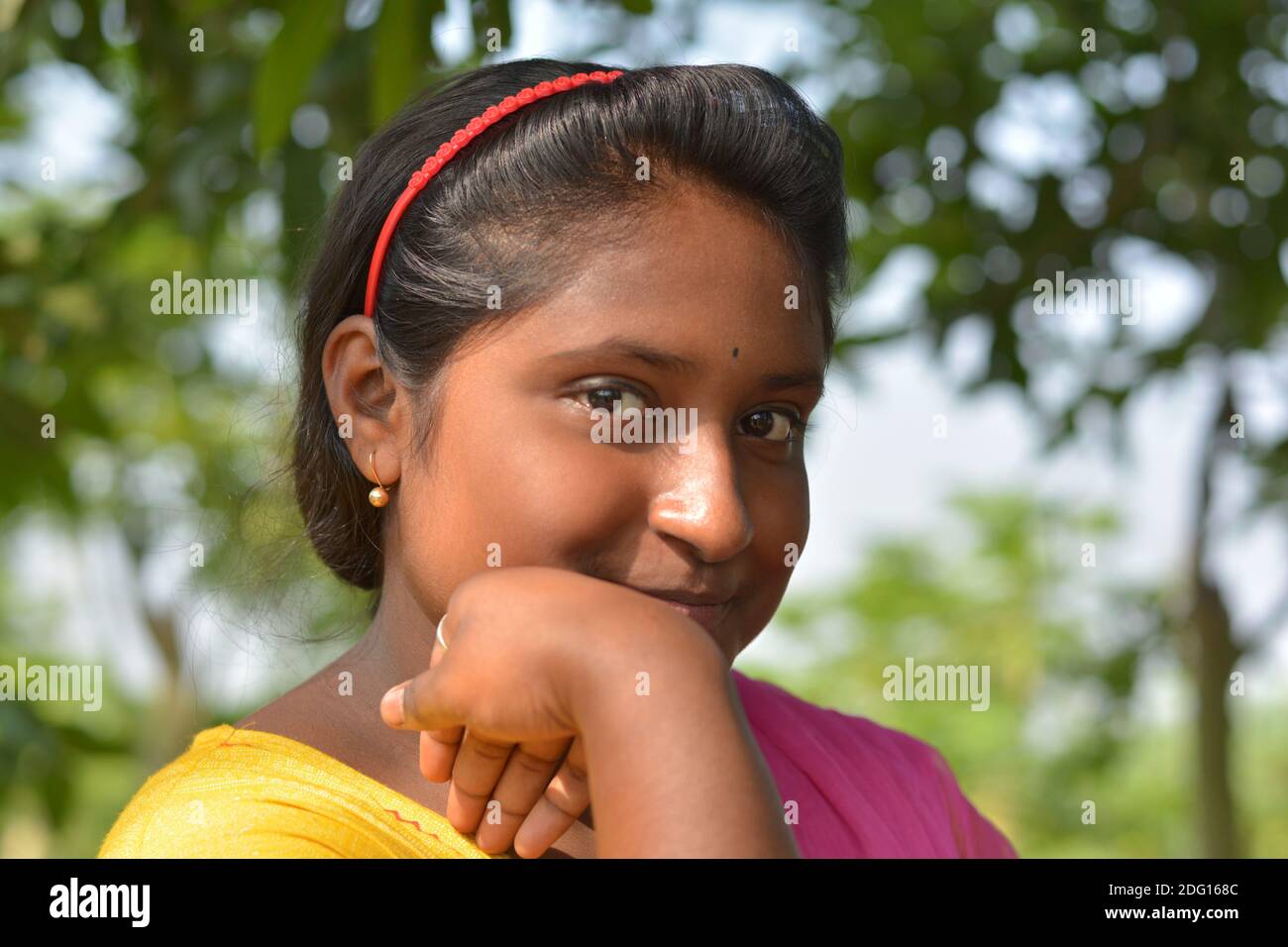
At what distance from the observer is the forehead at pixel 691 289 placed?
1509mm

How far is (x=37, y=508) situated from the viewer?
11.6ft

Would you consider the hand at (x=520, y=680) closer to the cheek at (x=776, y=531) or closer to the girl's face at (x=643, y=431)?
the girl's face at (x=643, y=431)

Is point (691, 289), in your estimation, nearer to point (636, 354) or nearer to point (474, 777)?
point (636, 354)

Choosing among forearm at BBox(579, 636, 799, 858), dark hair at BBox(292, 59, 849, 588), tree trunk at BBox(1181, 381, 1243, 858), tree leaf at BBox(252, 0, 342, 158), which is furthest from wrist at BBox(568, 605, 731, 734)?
tree trunk at BBox(1181, 381, 1243, 858)

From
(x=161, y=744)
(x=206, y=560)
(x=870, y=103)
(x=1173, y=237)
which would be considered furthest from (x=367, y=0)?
(x=161, y=744)

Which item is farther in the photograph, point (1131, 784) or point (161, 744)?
point (1131, 784)

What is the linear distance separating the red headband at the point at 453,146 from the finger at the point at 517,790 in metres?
0.62

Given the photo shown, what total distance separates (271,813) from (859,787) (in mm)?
885

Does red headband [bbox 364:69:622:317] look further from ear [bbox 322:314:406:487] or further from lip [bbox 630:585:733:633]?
lip [bbox 630:585:733:633]

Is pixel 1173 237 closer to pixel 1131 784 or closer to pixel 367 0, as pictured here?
pixel 367 0

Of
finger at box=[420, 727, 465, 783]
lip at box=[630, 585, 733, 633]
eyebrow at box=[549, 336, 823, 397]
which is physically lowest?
finger at box=[420, 727, 465, 783]

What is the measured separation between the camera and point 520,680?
130cm

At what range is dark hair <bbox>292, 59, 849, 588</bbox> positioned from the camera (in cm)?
162

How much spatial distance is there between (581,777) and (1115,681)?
172 inches
